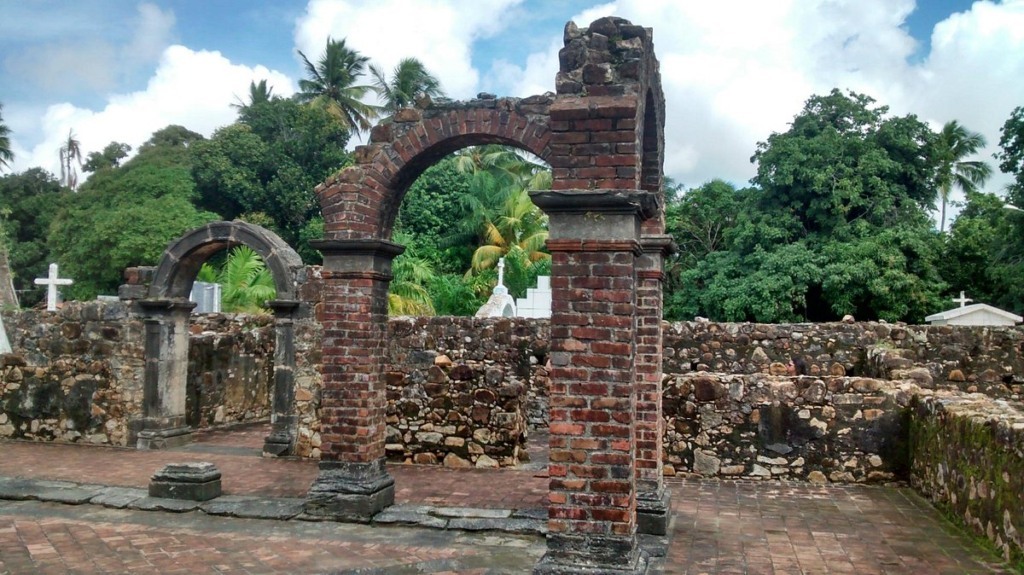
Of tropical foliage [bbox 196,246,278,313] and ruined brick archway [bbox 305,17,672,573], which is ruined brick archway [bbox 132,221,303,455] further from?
ruined brick archway [bbox 305,17,672,573]

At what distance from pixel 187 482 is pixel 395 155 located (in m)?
3.96

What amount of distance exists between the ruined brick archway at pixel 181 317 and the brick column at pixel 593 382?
6937 millimetres

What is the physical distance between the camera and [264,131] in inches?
1277

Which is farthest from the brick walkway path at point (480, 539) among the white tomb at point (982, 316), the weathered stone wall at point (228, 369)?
the white tomb at point (982, 316)

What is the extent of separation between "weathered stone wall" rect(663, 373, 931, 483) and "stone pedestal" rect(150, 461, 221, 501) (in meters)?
5.07

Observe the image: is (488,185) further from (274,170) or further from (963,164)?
(963,164)

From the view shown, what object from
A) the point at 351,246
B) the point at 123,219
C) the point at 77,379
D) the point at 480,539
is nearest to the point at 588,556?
the point at 480,539

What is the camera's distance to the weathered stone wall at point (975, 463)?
5.61m

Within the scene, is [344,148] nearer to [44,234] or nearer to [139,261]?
[139,261]

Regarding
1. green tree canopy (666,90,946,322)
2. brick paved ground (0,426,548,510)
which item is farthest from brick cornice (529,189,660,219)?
green tree canopy (666,90,946,322)

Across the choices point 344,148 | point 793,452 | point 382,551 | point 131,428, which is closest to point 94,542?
point 382,551

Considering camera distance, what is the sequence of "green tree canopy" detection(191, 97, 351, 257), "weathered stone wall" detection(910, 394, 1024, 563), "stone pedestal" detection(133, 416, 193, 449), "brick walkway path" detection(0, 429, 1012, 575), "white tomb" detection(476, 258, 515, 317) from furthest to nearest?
"green tree canopy" detection(191, 97, 351, 257) → "white tomb" detection(476, 258, 515, 317) → "stone pedestal" detection(133, 416, 193, 449) → "brick walkway path" detection(0, 429, 1012, 575) → "weathered stone wall" detection(910, 394, 1024, 563)

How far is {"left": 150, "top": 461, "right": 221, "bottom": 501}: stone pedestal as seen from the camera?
8031 mm

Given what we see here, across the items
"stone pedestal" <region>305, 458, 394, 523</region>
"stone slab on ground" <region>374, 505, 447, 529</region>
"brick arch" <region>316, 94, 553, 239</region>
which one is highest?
"brick arch" <region>316, 94, 553, 239</region>
